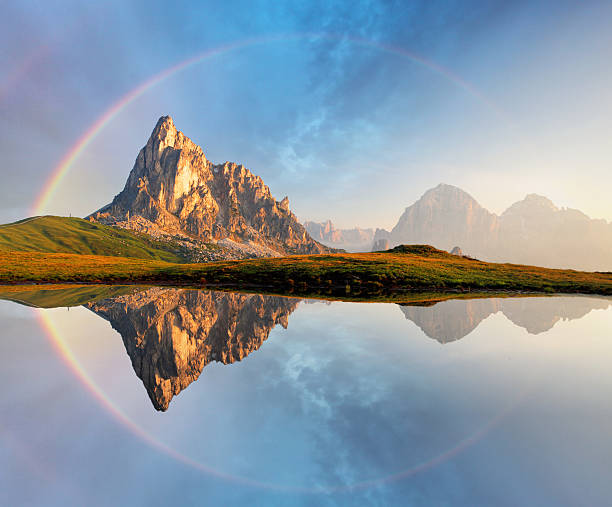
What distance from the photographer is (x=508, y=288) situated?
48.5m

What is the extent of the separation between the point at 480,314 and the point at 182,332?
2649cm

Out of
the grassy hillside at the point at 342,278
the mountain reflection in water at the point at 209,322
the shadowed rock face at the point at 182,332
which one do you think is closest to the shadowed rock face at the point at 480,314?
the mountain reflection in water at the point at 209,322

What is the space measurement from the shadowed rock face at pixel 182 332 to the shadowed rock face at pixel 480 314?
12.2 metres

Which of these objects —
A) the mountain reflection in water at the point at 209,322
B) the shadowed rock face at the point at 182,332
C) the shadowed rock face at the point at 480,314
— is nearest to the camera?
the shadowed rock face at the point at 182,332

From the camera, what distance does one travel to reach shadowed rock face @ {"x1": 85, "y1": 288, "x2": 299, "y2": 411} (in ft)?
42.9

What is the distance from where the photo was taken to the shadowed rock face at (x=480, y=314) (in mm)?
20750

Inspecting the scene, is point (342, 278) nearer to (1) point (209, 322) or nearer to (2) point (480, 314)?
(2) point (480, 314)

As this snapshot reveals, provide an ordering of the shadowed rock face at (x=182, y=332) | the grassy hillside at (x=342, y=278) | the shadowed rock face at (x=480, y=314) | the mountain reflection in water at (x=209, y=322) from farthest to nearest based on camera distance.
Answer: the grassy hillside at (x=342, y=278)
the shadowed rock face at (x=480, y=314)
the mountain reflection in water at (x=209, y=322)
the shadowed rock face at (x=182, y=332)

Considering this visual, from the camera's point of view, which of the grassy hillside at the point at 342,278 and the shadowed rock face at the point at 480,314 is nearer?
the shadowed rock face at the point at 480,314

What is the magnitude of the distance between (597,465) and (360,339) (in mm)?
11857

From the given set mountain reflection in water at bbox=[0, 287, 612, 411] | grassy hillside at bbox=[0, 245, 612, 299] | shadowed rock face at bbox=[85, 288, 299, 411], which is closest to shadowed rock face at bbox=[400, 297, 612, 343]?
mountain reflection in water at bbox=[0, 287, 612, 411]

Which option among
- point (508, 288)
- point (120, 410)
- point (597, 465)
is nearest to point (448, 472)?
point (597, 465)

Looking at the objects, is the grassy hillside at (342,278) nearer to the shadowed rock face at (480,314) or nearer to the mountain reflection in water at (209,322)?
the shadowed rock face at (480,314)

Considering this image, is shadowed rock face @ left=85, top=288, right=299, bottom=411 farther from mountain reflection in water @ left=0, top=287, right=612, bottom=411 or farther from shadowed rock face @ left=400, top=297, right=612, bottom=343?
shadowed rock face @ left=400, top=297, right=612, bottom=343
